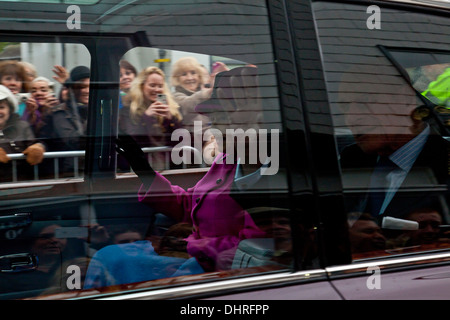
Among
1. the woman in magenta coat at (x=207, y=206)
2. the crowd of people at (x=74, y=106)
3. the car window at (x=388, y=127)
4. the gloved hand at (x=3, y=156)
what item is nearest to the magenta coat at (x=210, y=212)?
the woman in magenta coat at (x=207, y=206)

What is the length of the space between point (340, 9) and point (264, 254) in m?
0.77

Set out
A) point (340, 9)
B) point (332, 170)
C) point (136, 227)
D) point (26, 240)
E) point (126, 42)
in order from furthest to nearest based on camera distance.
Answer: point (26, 240) < point (136, 227) < point (126, 42) < point (340, 9) < point (332, 170)

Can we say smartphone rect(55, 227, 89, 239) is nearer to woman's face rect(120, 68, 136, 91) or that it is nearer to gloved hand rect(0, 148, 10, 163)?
gloved hand rect(0, 148, 10, 163)

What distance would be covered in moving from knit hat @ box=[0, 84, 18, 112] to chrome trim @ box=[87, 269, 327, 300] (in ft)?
2.48

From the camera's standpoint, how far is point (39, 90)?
178 cm

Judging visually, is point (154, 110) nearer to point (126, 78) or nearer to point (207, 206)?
point (126, 78)

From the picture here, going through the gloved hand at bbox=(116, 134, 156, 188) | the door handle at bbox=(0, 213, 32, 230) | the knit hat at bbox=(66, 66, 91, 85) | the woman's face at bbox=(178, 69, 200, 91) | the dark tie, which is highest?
the knit hat at bbox=(66, 66, 91, 85)

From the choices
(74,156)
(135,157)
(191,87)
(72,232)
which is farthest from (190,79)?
(72,232)

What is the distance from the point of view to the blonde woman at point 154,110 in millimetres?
1721

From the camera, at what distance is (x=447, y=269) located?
1.57 meters

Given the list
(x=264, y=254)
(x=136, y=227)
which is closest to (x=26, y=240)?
(x=136, y=227)

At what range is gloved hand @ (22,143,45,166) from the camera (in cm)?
177

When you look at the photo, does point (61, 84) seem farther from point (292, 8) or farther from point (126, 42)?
point (292, 8)

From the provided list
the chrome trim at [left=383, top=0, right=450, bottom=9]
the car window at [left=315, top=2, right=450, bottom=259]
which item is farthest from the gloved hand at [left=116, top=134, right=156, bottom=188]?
the chrome trim at [left=383, top=0, right=450, bottom=9]
